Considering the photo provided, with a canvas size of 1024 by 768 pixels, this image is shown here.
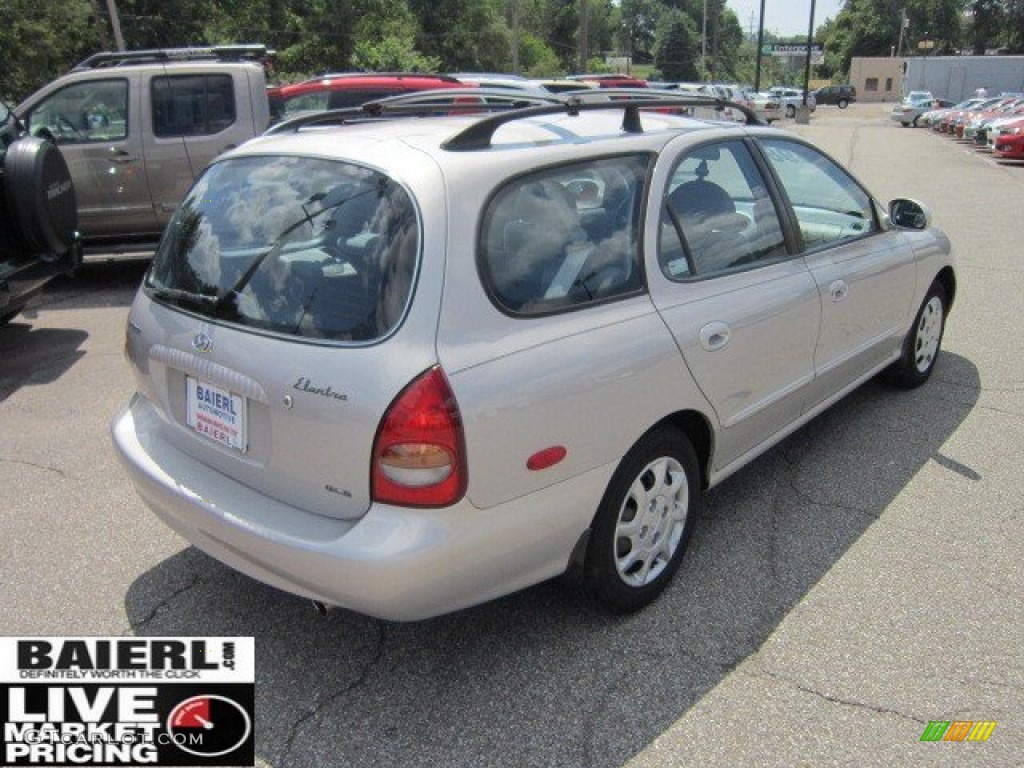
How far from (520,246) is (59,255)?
4.85m

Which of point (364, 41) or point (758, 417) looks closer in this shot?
point (758, 417)

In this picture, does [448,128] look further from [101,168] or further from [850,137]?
[850,137]

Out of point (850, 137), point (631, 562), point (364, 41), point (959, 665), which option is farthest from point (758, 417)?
point (364, 41)

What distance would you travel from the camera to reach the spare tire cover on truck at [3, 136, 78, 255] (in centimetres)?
555

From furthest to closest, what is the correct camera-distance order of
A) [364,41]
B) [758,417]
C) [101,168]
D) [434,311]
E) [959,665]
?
[364,41], [101,168], [758,417], [959,665], [434,311]

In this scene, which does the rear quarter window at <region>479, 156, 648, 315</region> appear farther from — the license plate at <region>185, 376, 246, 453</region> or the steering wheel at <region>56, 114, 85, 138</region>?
the steering wheel at <region>56, 114, 85, 138</region>

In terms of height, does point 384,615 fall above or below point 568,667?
above

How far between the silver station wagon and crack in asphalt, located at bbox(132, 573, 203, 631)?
42 cm

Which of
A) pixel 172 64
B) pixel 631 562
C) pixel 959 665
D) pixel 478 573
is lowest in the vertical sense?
pixel 959 665

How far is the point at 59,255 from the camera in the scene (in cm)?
608

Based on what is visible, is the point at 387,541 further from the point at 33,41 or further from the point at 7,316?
the point at 33,41

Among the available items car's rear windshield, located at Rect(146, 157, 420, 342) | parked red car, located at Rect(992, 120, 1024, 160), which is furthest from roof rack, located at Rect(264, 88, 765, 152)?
parked red car, located at Rect(992, 120, 1024, 160)

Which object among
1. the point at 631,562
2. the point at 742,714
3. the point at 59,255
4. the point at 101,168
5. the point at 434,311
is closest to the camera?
the point at 434,311

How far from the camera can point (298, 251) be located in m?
2.58
